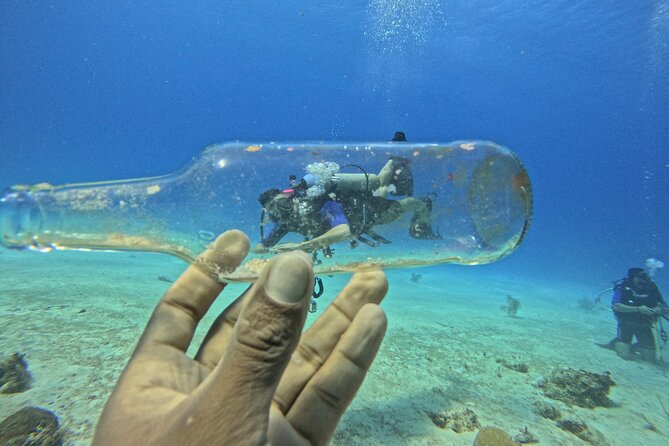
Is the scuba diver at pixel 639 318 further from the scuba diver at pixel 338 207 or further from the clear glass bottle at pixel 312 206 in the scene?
the scuba diver at pixel 338 207

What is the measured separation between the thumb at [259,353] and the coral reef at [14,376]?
4316 mm

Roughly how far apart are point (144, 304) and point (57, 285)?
9.95ft

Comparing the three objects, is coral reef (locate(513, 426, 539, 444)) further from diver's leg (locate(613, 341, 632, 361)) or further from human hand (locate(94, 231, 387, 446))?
diver's leg (locate(613, 341, 632, 361))

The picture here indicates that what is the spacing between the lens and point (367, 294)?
2416 mm

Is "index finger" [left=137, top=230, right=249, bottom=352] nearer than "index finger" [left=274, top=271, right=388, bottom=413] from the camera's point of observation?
No

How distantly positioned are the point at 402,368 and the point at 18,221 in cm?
537

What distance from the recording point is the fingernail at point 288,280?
113 centimetres

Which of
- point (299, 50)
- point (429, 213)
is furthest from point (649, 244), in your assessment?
point (429, 213)

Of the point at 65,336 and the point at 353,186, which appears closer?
the point at 353,186

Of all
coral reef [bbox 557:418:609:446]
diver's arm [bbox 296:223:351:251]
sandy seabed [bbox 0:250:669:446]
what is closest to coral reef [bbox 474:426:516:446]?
sandy seabed [bbox 0:250:669:446]

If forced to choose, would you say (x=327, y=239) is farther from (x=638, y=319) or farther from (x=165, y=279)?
(x=638, y=319)

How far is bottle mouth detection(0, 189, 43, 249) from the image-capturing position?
2.00 m

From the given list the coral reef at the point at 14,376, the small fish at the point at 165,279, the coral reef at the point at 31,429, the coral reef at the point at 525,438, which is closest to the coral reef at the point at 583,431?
the coral reef at the point at 525,438

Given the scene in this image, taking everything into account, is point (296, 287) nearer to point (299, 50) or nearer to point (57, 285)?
point (57, 285)
